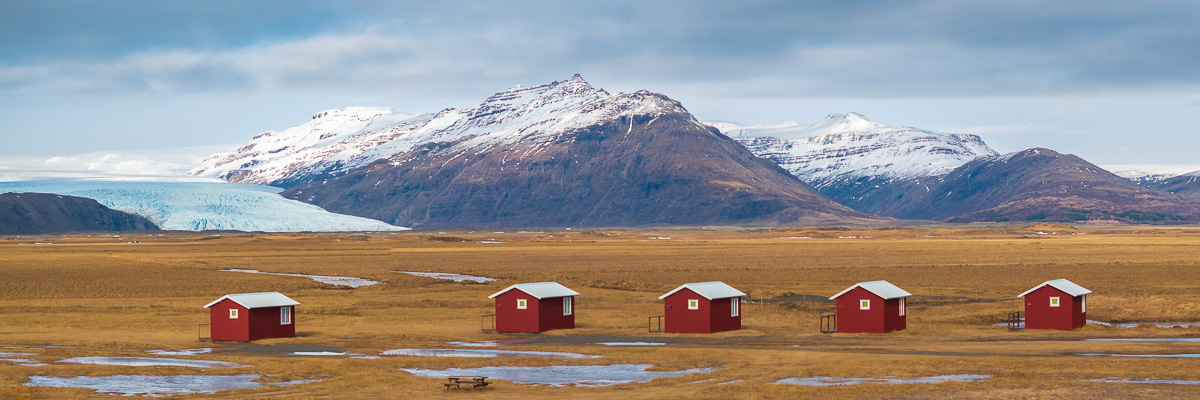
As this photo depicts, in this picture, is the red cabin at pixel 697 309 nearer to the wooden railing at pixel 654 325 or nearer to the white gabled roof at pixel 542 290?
the wooden railing at pixel 654 325

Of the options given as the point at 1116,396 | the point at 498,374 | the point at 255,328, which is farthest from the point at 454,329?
the point at 1116,396

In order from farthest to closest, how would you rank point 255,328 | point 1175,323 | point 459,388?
point 1175,323 → point 255,328 → point 459,388

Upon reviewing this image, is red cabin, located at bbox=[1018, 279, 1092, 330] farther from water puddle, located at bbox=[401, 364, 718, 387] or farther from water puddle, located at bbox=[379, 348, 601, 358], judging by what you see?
water puddle, located at bbox=[379, 348, 601, 358]

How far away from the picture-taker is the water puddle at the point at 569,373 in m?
40.8

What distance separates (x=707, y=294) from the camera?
5662cm

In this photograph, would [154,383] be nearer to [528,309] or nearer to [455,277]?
[528,309]

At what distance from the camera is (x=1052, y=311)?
55969 mm

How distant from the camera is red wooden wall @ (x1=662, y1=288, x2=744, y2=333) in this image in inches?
2229

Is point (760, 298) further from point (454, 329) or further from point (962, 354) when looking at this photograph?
point (962, 354)

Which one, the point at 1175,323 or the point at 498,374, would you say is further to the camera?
the point at 1175,323

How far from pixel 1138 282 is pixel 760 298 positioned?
2894 centimetres

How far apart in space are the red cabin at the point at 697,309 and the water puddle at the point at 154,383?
21.1m

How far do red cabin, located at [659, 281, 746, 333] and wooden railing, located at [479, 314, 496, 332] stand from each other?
8.91 meters

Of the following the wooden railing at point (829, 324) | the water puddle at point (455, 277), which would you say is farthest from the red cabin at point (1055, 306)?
the water puddle at point (455, 277)
